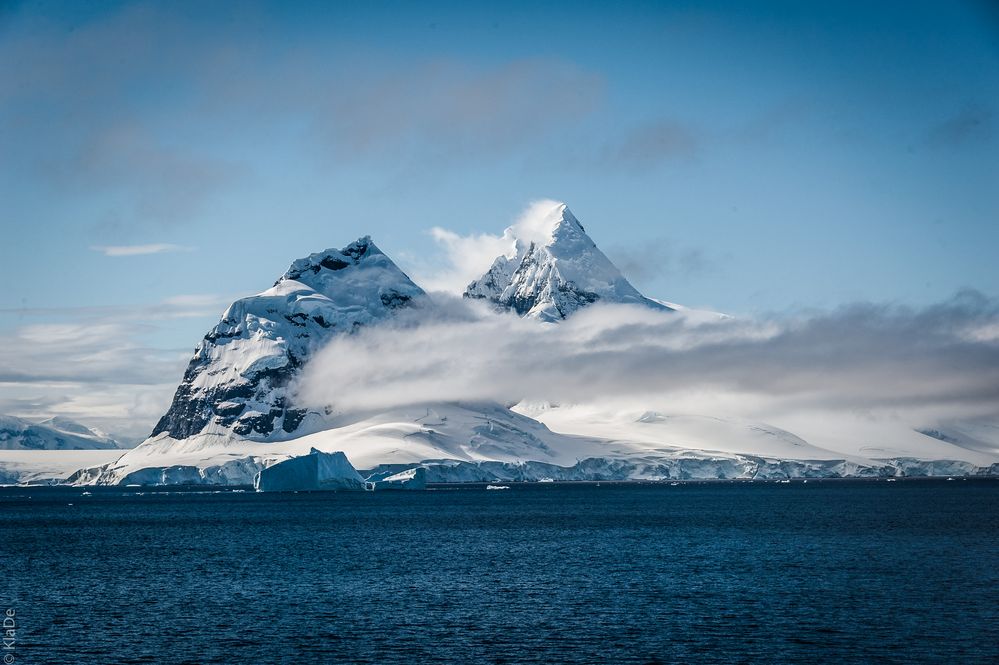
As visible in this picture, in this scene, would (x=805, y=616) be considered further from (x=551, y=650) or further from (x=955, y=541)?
(x=955, y=541)

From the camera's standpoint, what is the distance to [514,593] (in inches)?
2493

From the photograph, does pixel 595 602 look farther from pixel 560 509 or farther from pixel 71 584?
pixel 560 509

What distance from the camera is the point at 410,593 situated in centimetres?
6394

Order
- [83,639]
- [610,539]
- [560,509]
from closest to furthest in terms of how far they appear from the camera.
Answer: [83,639] → [610,539] → [560,509]

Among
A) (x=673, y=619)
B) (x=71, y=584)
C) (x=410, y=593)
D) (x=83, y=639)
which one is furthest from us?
(x=71, y=584)

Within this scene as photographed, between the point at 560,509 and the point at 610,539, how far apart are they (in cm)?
6044

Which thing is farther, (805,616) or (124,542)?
(124,542)

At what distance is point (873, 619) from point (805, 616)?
120 inches

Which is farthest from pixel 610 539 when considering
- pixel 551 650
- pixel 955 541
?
pixel 551 650

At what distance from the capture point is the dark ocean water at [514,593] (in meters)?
47.5

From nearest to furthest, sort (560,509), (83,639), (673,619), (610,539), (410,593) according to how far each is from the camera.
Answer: (83,639) < (673,619) < (410,593) < (610,539) < (560,509)

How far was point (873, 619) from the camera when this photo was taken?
53.1 m

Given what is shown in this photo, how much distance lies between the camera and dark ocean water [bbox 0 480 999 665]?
4753 cm

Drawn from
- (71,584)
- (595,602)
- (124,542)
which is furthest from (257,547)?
(595,602)
